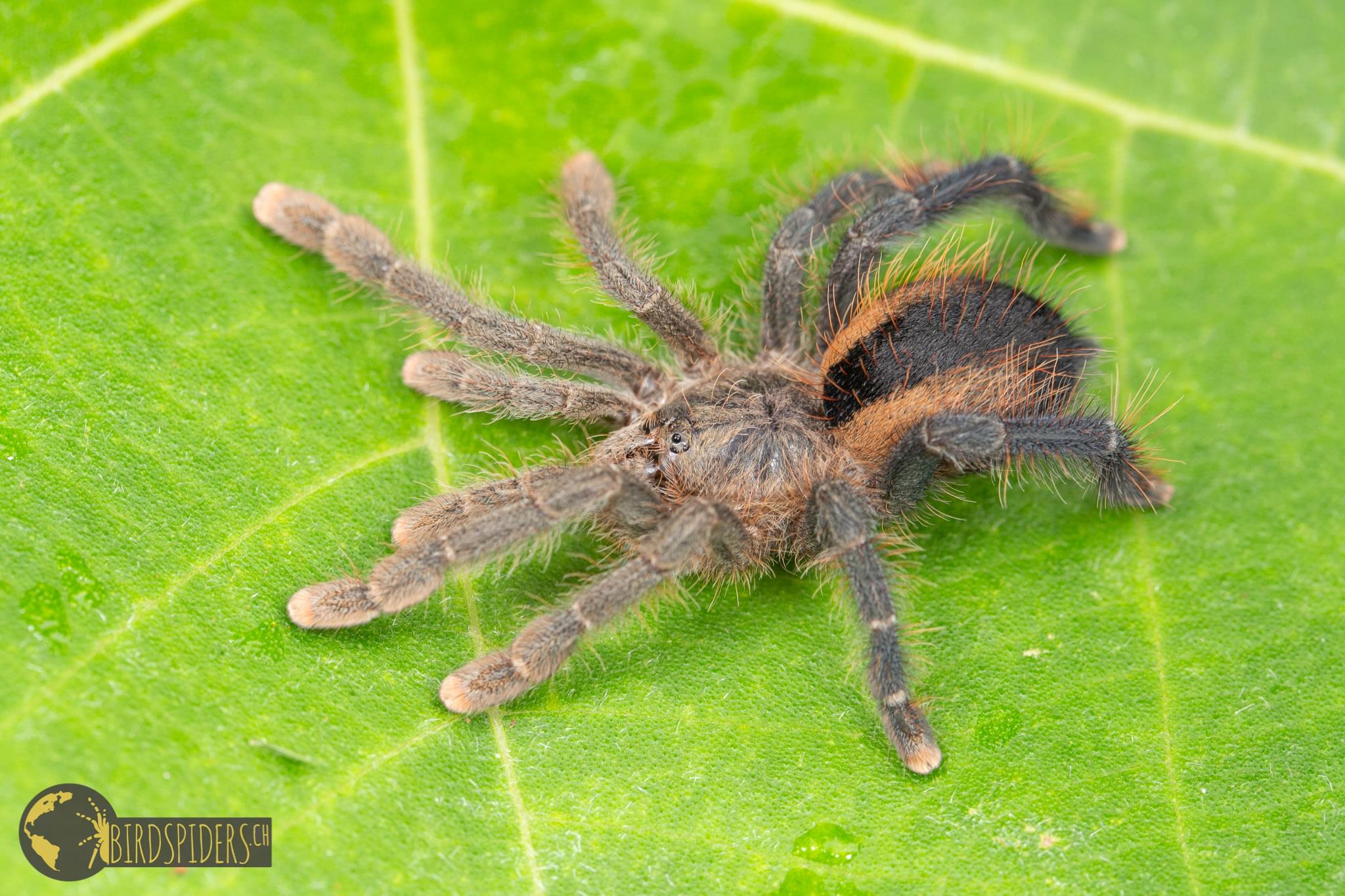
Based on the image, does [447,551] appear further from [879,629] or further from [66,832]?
[879,629]

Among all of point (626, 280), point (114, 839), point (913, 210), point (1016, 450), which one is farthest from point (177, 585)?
point (913, 210)

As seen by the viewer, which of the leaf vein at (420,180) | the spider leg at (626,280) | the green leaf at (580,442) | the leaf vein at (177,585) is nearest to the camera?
the leaf vein at (177,585)

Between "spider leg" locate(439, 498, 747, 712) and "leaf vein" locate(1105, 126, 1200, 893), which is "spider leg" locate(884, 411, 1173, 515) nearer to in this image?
"leaf vein" locate(1105, 126, 1200, 893)

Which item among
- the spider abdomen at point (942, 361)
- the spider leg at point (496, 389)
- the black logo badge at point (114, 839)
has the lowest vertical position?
the black logo badge at point (114, 839)

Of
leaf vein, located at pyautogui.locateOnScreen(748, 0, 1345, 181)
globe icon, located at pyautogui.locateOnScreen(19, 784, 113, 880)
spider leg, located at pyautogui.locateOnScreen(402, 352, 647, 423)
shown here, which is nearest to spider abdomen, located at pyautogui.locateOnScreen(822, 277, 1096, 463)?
spider leg, located at pyautogui.locateOnScreen(402, 352, 647, 423)

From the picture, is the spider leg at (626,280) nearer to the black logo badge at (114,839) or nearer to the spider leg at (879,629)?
the spider leg at (879,629)

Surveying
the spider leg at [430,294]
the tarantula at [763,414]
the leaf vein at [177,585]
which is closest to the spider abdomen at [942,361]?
the tarantula at [763,414]

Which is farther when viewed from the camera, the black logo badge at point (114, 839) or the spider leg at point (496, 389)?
the spider leg at point (496, 389)
